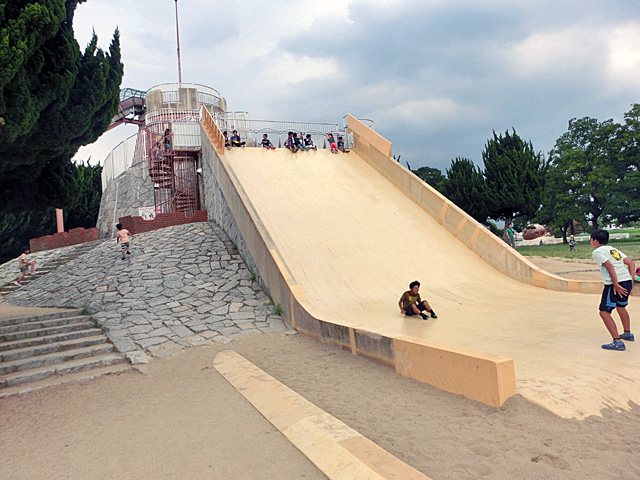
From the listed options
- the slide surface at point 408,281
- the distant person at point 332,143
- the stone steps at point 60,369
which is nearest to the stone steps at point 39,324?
the stone steps at point 60,369

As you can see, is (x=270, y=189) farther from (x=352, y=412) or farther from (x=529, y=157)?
(x=529, y=157)

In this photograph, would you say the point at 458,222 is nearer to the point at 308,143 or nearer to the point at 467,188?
the point at 308,143

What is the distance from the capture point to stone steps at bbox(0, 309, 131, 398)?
6.22m

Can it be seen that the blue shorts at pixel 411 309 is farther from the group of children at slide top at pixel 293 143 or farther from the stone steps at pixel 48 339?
the group of children at slide top at pixel 293 143

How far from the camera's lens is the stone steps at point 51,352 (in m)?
6.22

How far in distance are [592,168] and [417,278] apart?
29849 millimetres

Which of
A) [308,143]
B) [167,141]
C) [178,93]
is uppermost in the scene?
[178,93]

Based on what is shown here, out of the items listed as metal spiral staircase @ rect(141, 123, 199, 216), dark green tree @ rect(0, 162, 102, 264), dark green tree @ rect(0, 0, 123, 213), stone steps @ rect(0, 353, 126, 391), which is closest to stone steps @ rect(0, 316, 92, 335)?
stone steps @ rect(0, 353, 126, 391)

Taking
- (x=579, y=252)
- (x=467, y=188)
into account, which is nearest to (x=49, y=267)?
(x=467, y=188)

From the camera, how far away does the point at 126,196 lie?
22.4 m

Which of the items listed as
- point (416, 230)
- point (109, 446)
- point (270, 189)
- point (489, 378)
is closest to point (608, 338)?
point (489, 378)

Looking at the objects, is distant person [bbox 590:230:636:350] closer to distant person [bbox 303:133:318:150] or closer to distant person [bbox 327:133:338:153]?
distant person [bbox 327:133:338:153]

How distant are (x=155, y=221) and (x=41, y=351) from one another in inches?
320

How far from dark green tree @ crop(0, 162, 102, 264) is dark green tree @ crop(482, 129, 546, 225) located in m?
23.0
